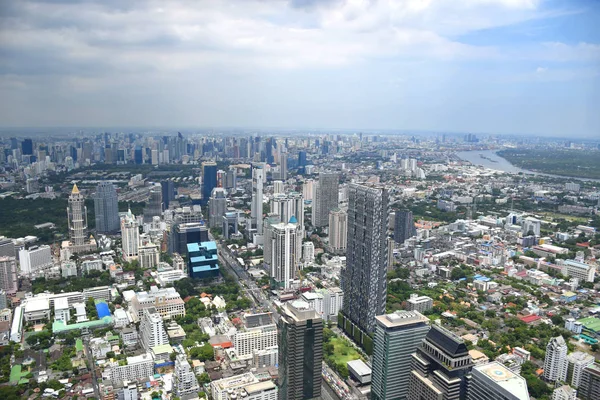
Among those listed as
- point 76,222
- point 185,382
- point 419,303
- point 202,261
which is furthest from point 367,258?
point 76,222

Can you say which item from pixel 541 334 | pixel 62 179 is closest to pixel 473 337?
pixel 541 334

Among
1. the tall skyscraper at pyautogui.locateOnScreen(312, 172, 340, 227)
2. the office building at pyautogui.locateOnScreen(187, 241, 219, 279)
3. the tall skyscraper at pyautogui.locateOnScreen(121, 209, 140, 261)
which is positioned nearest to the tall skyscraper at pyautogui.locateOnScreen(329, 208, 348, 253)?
the tall skyscraper at pyautogui.locateOnScreen(312, 172, 340, 227)

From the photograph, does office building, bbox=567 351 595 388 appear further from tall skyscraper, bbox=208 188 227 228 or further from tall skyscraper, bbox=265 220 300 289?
tall skyscraper, bbox=208 188 227 228

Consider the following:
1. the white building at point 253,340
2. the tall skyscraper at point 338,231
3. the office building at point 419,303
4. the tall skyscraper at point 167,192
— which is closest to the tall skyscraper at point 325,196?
the tall skyscraper at point 338,231

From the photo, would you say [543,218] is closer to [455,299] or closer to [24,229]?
[455,299]

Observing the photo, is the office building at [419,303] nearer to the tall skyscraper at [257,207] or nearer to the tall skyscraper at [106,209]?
the tall skyscraper at [257,207]

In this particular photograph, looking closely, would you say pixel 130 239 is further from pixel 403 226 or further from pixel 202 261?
pixel 403 226
